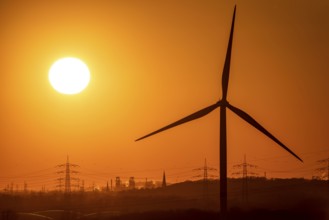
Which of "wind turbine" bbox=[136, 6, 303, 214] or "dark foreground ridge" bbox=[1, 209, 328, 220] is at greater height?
"wind turbine" bbox=[136, 6, 303, 214]

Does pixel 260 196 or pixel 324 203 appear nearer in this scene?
pixel 324 203

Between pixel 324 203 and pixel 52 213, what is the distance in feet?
187

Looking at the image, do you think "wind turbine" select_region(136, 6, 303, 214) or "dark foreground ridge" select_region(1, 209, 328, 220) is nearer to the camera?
"wind turbine" select_region(136, 6, 303, 214)

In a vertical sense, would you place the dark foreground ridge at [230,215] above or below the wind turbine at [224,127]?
below

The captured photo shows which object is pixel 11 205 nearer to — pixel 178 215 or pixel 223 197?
pixel 178 215

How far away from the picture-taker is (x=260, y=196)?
17738cm

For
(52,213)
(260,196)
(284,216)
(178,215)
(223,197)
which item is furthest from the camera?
(260,196)

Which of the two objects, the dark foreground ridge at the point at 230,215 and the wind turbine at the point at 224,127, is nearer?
the wind turbine at the point at 224,127

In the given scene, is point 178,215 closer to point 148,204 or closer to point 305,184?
point 148,204

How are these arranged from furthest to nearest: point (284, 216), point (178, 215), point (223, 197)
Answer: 1. point (178, 215)
2. point (284, 216)
3. point (223, 197)

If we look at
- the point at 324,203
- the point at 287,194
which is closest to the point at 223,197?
the point at 324,203

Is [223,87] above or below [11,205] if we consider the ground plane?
above

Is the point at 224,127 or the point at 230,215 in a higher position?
the point at 224,127

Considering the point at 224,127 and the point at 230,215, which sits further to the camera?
the point at 230,215
